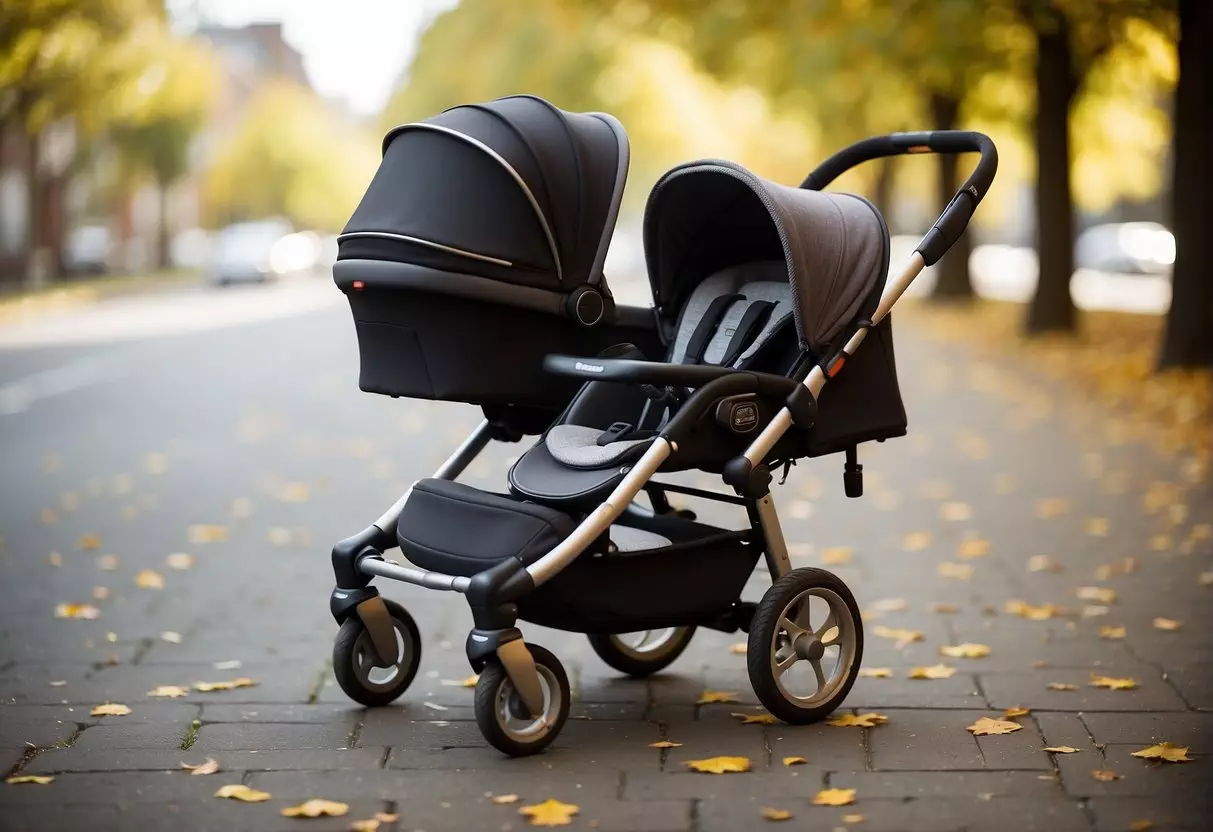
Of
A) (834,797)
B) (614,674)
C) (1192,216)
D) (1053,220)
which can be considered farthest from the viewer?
(1053,220)

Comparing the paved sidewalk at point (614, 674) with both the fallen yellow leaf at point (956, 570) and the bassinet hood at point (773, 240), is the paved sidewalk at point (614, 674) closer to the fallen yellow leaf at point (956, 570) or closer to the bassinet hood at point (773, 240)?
the fallen yellow leaf at point (956, 570)

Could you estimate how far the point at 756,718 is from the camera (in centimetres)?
552

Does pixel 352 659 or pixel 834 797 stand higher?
pixel 352 659

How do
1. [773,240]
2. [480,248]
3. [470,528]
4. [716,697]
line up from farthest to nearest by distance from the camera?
1. [773,240]
2. [716,697]
3. [470,528]
4. [480,248]

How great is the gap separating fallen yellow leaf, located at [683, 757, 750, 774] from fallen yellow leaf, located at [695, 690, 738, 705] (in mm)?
795

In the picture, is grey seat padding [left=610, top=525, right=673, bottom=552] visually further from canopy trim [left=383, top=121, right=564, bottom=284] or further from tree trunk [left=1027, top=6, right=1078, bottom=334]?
tree trunk [left=1027, top=6, right=1078, bottom=334]

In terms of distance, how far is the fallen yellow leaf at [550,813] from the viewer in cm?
438

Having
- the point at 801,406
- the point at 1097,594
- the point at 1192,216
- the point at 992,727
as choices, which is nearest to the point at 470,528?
the point at 801,406

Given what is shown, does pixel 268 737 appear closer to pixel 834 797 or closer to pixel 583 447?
pixel 583 447

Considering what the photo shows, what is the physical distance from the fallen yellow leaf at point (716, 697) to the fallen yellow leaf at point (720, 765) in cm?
80

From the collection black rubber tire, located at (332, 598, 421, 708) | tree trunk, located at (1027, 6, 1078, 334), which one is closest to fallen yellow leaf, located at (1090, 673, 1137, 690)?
black rubber tire, located at (332, 598, 421, 708)

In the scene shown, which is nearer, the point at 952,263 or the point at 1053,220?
the point at 1053,220

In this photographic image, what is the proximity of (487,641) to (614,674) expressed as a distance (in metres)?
1.40

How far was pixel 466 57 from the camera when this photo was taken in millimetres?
39906
